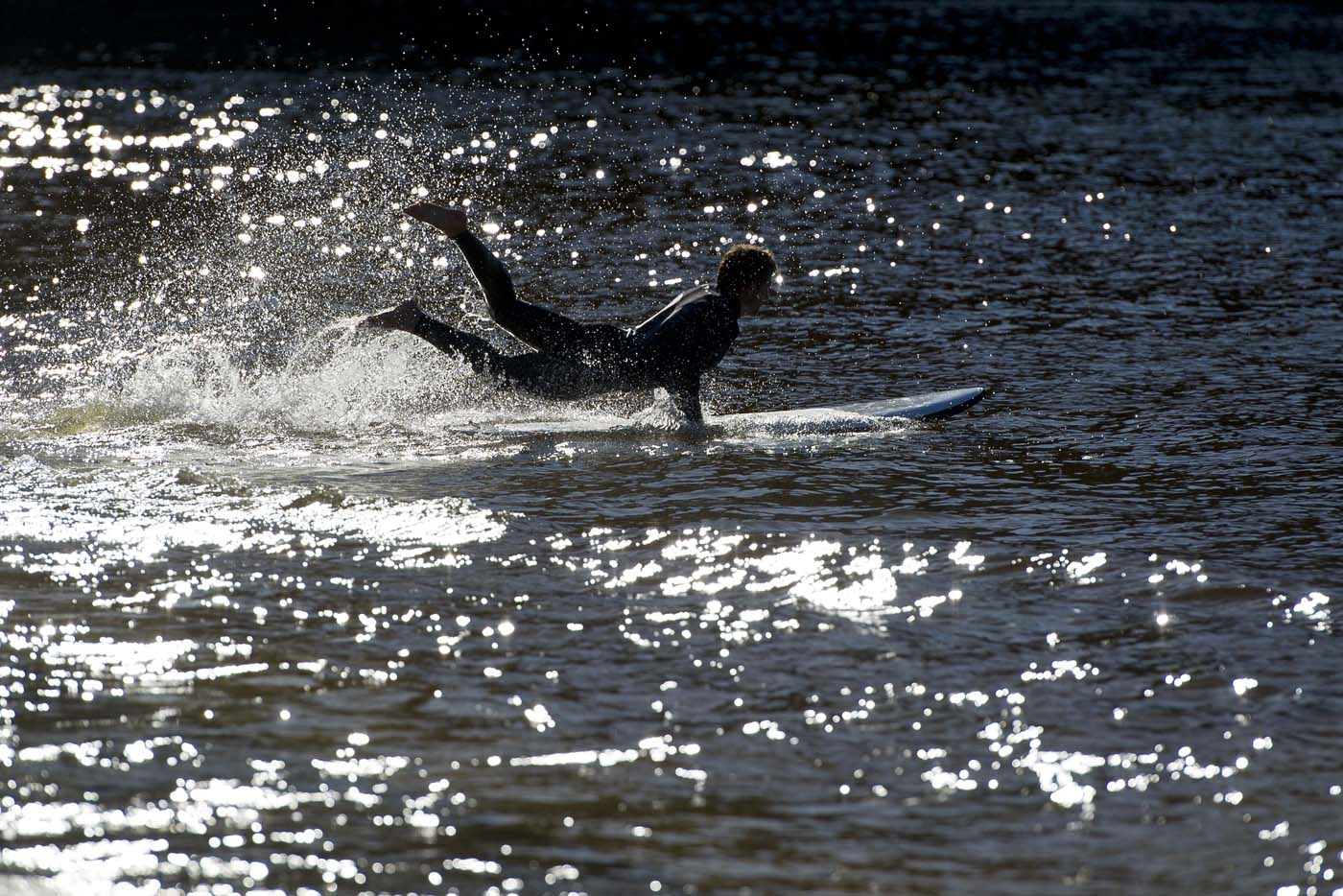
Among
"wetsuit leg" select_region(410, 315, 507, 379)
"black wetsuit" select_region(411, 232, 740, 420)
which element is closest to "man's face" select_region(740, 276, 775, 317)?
"black wetsuit" select_region(411, 232, 740, 420)

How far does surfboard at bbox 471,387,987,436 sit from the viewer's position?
1063cm

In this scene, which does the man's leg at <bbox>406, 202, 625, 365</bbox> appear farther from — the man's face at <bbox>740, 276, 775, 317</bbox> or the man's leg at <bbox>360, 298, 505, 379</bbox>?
the man's face at <bbox>740, 276, 775, 317</bbox>

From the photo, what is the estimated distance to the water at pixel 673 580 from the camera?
525cm

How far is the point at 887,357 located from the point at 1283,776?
25.6 ft

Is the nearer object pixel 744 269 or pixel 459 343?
pixel 459 343

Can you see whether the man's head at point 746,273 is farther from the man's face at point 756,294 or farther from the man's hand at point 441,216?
the man's hand at point 441,216

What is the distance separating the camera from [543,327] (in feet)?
34.8

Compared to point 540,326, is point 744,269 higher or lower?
higher

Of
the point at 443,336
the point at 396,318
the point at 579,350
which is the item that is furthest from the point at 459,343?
the point at 579,350

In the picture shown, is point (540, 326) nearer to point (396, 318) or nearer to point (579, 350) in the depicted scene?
point (579, 350)

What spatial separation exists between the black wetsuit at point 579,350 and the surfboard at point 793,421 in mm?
238

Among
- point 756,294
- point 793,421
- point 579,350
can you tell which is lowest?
point 793,421

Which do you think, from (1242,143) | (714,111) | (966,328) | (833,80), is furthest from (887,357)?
(833,80)

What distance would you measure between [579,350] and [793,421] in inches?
60.4
